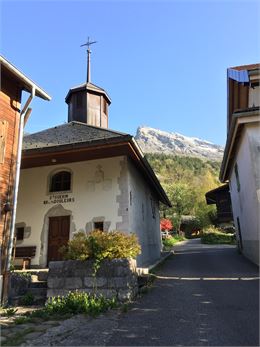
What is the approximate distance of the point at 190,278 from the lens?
36.6 ft

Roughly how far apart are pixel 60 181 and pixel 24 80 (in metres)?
4.75

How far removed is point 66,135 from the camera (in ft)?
47.3

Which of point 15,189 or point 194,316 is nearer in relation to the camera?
point 194,316

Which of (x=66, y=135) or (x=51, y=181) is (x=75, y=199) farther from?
(x=66, y=135)

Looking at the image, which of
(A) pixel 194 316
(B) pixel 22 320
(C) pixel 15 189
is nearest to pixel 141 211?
(C) pixel 15 189

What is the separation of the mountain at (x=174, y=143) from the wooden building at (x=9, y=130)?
143 meters

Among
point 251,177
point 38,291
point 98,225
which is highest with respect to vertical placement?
point 251,177

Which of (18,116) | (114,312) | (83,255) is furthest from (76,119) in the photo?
(114,312)

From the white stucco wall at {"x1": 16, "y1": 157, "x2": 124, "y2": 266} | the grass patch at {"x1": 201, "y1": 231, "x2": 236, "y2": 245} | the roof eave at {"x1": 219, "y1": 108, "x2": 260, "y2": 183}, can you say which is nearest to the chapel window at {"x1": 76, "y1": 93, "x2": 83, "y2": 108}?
the white stucco wall at {"x1": 16, "y1": 157, "x2": 124, "y2": 266}

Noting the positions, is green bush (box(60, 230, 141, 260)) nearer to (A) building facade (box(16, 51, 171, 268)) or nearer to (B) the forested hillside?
(A) building facade (box(16, 51, 171, 268))

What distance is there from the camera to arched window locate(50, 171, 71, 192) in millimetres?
13852

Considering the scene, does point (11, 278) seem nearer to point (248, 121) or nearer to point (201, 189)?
point (248, 121)

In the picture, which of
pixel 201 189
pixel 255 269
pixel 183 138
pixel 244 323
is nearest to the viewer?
pixel 244 323

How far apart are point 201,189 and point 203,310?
208 ft
